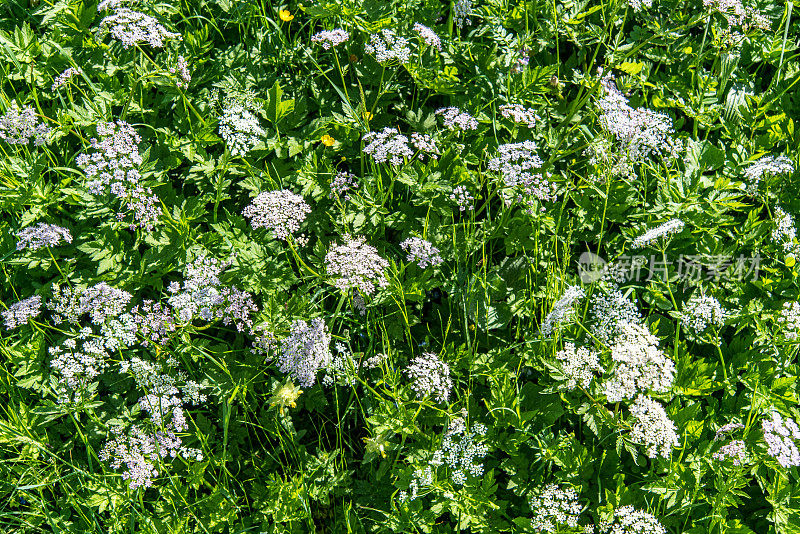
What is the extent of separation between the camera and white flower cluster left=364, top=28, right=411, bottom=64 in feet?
13.1

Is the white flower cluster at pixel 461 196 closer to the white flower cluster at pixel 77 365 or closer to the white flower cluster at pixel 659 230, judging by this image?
the white flower cluster at pixel 659 230

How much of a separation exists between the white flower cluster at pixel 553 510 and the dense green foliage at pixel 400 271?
0.05 m

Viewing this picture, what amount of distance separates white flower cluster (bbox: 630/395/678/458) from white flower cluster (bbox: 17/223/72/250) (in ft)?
11.2

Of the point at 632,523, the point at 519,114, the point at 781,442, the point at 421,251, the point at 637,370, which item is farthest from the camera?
the point at 519,114

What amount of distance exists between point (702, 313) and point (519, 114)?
159 centimetres

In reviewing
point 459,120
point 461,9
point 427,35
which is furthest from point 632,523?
point 461,9

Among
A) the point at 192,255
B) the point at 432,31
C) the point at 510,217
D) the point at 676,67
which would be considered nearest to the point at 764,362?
the point at 510,217

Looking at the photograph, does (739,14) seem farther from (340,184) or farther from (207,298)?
(207,298)

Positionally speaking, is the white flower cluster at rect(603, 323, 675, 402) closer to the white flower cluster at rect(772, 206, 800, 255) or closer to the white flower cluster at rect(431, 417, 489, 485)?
the white flower cluster at rect(431, 417, 489, 485)

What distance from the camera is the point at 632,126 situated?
12.8ft

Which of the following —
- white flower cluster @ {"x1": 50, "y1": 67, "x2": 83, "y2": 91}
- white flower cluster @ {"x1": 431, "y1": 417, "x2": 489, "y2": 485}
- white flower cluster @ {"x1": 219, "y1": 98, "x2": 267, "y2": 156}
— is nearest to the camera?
white flower cluster @ {"x1": 431, "y1": 417, "x2": 489, "y2": 485}

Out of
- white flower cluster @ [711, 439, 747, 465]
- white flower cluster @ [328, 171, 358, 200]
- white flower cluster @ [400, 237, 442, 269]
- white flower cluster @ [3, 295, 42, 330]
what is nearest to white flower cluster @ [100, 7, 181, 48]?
white flower cluster @ [328, 171, 358, 200]

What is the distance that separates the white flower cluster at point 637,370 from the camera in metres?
3.48

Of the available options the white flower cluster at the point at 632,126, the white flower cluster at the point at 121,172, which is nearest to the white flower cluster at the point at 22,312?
the white flower cluster at the point at 121,172
